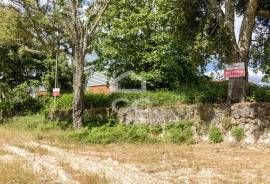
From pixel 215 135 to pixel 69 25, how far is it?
10.00 meters

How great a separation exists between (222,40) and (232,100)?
2595 mm

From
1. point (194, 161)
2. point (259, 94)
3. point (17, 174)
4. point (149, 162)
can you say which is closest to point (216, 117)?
point (259, 94)

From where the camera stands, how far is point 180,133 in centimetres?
2030

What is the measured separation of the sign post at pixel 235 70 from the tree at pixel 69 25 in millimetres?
7180

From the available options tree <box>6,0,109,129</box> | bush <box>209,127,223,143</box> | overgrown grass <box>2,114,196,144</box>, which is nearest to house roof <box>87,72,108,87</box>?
tree <box>6,0,109,129</box>

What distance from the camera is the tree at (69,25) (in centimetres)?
2370

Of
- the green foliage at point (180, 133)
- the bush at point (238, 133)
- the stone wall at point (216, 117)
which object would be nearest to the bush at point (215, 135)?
the stone wall at point (216, 117)

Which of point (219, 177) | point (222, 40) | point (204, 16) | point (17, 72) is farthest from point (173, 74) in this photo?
point (219, 177)

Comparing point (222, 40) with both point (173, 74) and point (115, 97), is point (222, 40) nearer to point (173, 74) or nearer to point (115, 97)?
point (115, 97)

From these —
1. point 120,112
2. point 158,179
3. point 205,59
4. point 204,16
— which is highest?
point 204,16

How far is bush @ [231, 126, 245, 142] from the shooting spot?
741 inches

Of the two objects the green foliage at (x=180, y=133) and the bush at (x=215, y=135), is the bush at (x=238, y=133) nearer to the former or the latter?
the bush at (x=215, y=135)

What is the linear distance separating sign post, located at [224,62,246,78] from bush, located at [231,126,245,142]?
7.03ft

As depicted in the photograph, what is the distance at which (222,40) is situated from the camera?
19.4 metres
